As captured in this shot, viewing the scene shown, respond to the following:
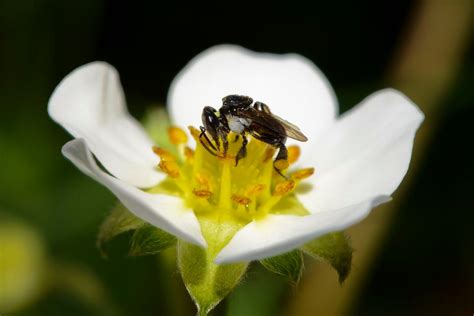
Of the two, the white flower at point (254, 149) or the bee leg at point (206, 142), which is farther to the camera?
the bee leg at point (206, 142)

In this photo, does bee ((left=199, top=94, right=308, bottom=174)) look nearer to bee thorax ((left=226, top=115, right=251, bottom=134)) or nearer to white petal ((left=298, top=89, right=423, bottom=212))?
bee thorax ((left=226, top=115, right=251, bottom=134))

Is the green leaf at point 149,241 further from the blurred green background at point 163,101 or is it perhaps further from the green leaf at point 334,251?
the blurred green background at point 163,101

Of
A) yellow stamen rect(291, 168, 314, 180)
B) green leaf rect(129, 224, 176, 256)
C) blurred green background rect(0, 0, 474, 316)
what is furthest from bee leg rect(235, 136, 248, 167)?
blurred green background rect(0, 0, 474, 316)

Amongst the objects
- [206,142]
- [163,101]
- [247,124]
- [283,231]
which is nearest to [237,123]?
[247,124]

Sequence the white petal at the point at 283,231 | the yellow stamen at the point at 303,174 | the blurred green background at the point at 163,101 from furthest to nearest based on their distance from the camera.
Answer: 1. the blurred green background at the point at 163,101
2. the yellow stamen at the point at 303,174
3. the white petal at the point at 283,231

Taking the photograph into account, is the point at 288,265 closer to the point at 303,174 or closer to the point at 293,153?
the point at 303,174

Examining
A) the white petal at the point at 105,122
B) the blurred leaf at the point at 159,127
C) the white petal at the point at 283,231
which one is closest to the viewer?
the white petal at the point at 283,231

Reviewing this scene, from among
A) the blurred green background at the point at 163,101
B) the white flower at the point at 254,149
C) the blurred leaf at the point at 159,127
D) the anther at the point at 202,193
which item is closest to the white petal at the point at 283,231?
the white flower at the point at 254,149
